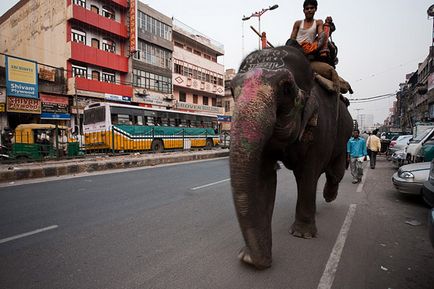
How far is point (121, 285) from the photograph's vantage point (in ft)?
7.72

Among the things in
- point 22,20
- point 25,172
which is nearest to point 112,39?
point 22,20

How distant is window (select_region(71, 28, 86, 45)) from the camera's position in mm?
23906

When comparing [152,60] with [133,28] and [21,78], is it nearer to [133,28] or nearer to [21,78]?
[133,28]

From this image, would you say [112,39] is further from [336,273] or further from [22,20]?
[336,273]

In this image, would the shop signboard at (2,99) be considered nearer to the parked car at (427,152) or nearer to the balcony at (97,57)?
the balcony at (97,57)

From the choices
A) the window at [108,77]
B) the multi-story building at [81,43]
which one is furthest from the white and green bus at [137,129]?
the window at [108,77]

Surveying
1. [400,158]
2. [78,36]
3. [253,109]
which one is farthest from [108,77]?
[253,109]

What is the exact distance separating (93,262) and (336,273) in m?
2.47

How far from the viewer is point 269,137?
2.12 m

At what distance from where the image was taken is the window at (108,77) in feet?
85.8

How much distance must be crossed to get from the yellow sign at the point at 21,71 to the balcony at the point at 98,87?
291 centimetres

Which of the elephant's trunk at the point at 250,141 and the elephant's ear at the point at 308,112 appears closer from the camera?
the elephant's trunk at the point at 250,141

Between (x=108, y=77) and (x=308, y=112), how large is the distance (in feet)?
90.0

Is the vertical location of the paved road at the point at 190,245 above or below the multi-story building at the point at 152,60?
below
